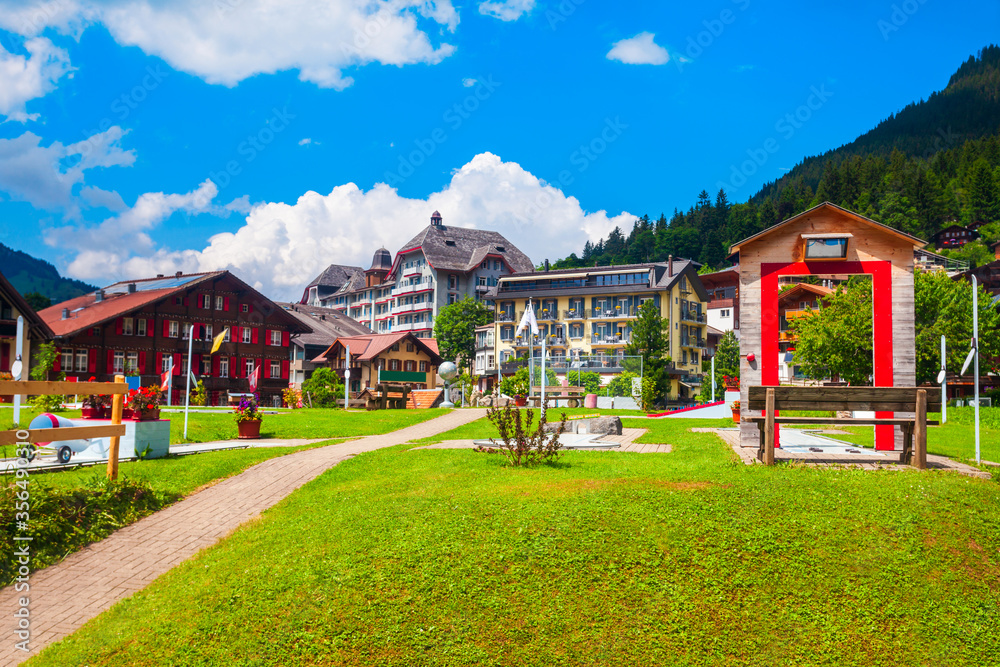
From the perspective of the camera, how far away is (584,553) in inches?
304

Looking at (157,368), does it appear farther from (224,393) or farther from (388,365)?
(388,365)

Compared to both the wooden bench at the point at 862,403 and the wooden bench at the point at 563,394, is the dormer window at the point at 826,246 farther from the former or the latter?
the wooden bench at the point at 563,394

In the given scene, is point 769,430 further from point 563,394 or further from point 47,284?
point 47,284

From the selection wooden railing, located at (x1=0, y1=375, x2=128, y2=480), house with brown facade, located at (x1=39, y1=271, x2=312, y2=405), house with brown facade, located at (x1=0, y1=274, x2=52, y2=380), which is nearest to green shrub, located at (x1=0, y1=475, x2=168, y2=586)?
wooden railing, located at (x1=0, y1=375, x2=128, y2=480)

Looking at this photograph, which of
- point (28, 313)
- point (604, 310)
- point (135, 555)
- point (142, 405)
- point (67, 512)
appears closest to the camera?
point (135, 555)

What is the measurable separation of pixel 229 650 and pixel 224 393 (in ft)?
186

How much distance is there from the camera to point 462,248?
10500 centimetres

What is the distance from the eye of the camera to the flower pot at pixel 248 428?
70.3ft

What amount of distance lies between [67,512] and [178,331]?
50859 millimetres

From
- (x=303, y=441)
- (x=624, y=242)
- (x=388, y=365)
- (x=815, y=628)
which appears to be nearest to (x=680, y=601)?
(x=815, y=628)

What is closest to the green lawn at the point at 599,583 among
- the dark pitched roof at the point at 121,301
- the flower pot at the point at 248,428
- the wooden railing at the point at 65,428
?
the wooden railing at the point at 65,428

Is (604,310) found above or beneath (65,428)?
above

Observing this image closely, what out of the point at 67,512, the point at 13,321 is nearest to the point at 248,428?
the point at 67,512

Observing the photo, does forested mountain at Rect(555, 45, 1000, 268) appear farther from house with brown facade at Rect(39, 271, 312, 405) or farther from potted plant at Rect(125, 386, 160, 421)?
potted plant at Rect(125, 386, 160, 421)
